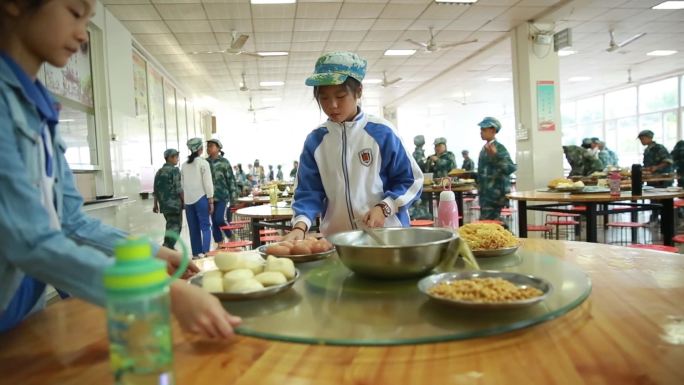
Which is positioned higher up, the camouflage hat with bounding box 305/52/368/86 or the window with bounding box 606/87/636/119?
the window with bounding box 606/87/636/119

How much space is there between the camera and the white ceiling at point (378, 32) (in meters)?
6.48

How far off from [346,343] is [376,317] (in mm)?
104

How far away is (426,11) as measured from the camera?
6.76m

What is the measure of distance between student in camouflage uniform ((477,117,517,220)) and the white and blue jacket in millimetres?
4009

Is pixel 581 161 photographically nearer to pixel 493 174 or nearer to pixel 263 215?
pixel 493 174

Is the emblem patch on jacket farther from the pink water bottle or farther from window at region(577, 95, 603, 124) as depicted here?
window at region(577, 95, 603, 124)

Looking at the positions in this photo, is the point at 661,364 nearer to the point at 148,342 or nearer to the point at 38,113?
the point at 148,342

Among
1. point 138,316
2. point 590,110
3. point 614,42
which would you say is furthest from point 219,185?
point 590,110

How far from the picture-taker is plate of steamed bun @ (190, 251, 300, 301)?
87cm

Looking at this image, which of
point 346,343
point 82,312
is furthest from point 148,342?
point 82,312

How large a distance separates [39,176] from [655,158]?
9760mm

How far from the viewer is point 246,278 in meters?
0.91

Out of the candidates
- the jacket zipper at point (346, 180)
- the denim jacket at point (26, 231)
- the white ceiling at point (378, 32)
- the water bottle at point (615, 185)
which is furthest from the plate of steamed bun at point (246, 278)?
the white ceiling at point (378, 32)

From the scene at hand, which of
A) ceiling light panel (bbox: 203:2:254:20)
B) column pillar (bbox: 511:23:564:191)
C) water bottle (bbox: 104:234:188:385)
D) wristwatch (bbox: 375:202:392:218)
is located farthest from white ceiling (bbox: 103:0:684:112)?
water bottle (bbox: 104:234:188:385)
